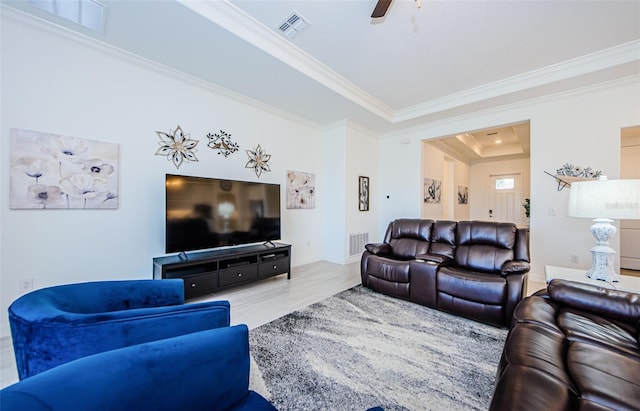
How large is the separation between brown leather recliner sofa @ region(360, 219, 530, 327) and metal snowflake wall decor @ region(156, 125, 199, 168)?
2.79 meters

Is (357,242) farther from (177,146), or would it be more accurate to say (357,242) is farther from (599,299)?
(599,299)

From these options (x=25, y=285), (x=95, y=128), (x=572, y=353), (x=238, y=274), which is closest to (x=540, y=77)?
(x=572, y=353)

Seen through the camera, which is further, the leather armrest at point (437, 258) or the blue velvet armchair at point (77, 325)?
the leather armrest at point (437, 258)

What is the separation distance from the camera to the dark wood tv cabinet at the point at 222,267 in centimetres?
282

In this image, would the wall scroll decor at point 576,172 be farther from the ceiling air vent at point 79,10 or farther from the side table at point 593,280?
the ceiling air vent at point 79,10

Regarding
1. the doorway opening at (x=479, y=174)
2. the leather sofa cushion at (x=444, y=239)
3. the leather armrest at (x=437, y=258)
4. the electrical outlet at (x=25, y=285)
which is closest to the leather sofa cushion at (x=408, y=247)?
the leather sofa cushion at (x=444, y=239)

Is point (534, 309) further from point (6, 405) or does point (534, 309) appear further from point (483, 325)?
point (6, 405)

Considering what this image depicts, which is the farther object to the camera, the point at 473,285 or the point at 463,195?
the point at 463,195

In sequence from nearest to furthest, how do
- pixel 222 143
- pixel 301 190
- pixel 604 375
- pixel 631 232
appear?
1. pixel 604 375
2. pixel 222 143
3. pixel 631 232
4. pixel 301 190

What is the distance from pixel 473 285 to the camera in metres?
2.47

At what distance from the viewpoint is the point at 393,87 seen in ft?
12.8

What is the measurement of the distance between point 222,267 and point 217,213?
0.70 meters

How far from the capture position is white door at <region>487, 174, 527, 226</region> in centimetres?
740

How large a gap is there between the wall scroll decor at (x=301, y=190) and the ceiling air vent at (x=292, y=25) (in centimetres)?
232
